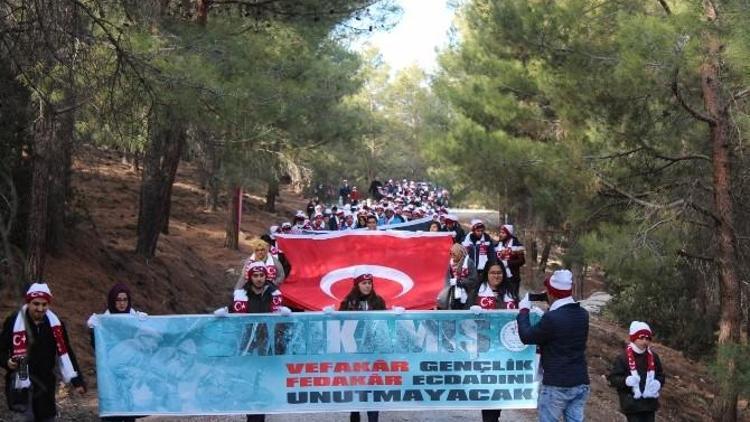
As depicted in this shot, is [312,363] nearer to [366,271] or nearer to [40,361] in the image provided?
[40,361]

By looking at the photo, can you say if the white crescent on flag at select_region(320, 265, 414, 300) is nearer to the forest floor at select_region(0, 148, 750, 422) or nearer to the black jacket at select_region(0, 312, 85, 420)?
the forest floor at select_region(0, 148, 750, 422)

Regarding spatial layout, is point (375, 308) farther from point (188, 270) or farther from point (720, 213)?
point (188, 270)

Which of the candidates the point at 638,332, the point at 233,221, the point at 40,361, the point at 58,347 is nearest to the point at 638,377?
the point at 638,332

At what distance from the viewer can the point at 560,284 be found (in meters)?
6.57

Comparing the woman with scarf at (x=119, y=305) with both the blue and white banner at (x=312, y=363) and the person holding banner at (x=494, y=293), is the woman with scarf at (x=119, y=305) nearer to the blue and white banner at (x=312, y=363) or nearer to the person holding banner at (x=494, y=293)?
the blue and white banner at (x=312, y=363)

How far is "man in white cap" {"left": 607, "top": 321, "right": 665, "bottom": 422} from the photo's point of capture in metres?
7.43

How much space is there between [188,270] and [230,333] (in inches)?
509

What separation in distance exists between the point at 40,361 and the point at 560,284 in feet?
13.6

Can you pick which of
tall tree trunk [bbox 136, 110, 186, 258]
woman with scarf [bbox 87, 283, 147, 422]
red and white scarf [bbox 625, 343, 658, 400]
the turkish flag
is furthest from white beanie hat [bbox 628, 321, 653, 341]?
tall tree trunk [bbox 136, 110, 186, 258]

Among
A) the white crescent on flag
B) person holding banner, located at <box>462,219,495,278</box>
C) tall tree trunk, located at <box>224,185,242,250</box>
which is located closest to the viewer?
person holding banner, located at <box>462,219,495,278</box>

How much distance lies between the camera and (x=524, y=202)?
2692 centimetres

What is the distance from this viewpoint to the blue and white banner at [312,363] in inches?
310

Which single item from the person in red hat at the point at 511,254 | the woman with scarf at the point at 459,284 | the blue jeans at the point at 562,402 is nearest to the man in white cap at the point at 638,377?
the blue jeans at the point at 562,402

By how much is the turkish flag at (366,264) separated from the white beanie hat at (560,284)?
23.8 ft
